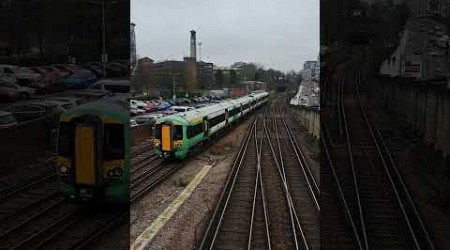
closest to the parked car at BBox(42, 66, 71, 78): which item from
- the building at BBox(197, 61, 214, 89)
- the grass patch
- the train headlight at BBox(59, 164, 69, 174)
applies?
the train headlight at BBox(59, 164, 69, 174)

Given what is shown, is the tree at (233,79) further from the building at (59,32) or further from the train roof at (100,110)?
the building at (59,32)

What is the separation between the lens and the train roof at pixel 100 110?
6.29m

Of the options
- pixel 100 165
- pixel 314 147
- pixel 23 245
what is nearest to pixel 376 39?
pixel 314 147

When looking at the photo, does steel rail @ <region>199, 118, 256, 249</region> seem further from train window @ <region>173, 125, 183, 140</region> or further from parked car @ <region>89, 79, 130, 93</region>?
parked car @ <region>89, 79, 130, 93</region>

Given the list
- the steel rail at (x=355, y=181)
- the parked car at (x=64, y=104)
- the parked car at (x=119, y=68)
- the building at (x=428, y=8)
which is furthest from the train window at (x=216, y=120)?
the parked car at (x=119, y=68)

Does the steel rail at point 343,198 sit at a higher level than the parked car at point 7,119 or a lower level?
lower

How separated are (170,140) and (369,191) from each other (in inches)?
214

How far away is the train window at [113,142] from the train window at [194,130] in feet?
21.6

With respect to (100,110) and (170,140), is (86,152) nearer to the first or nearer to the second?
(100,110)

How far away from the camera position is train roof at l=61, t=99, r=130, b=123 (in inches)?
247

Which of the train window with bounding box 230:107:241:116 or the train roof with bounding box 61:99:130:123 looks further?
the train window with bounding box 230:107:241:116

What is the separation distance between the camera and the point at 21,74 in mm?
6363

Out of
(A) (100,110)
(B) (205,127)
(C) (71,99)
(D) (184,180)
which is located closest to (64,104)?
(C) (71,99)

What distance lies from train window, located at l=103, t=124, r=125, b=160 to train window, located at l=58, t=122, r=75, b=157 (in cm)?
47
